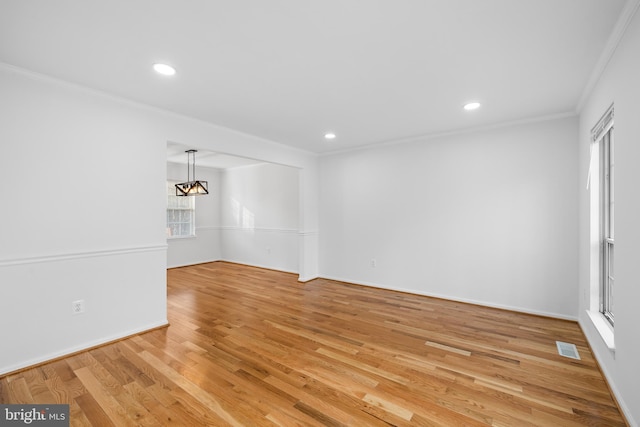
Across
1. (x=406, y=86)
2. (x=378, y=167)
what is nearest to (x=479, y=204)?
(x=378, y=167)

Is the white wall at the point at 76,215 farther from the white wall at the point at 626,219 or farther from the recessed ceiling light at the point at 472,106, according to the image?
the white wall at the point at 626,219

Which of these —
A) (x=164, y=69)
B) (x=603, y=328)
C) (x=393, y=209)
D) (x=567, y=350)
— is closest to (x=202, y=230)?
(x=393, y=209)

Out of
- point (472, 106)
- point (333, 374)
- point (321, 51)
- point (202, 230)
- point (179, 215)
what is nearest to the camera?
point (321, 51)

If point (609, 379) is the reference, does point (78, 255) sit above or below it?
above

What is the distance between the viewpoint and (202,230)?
24.1 feet

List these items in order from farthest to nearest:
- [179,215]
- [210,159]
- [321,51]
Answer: [179,215] < [210,159] < [321,51]

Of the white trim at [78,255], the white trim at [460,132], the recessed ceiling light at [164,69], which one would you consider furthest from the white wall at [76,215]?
the white trim at [460,132]

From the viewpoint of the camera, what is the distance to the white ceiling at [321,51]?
164 cm

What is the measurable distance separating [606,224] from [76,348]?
5010 millimetres

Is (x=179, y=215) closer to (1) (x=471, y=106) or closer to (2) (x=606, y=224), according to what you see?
(1) (x=471, y=106)

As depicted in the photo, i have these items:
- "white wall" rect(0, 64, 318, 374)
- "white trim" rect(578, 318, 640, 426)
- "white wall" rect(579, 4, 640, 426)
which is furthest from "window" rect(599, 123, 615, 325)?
"white wall" rect(0, 64, 318, 374)

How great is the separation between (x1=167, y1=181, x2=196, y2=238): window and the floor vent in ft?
23.4

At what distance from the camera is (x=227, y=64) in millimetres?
2229

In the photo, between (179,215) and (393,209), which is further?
(179,215)
